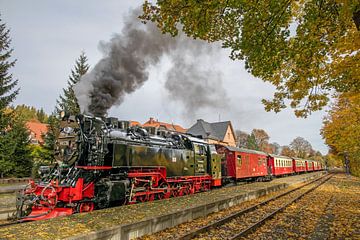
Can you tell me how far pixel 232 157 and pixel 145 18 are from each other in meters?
15.9

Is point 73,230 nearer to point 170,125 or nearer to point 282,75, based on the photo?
point 282,75

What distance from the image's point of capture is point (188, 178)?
1464cm

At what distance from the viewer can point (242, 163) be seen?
2214cm

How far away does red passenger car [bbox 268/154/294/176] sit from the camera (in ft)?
99.1

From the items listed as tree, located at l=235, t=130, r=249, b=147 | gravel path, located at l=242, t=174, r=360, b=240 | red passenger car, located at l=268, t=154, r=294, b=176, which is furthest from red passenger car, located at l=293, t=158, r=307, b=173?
tree, located at l=235, t=130, r=249, b=147

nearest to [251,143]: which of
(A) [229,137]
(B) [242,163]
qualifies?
(A) [229,137]

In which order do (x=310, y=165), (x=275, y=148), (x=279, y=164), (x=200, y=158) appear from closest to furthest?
(x=200, y=158) < (x=279, y=164) < (x=310, y=165) < (x=275, y=148)

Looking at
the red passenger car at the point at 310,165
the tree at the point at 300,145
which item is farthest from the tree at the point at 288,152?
the red passenger car at the point at 310,165

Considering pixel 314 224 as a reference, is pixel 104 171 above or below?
above

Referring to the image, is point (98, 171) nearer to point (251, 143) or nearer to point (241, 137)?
point (251, 143)

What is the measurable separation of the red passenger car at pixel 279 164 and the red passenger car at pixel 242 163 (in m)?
3.77

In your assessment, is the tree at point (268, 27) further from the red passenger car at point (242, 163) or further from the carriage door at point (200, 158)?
the red passenger car at point (242, 163)

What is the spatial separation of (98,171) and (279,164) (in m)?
28.3

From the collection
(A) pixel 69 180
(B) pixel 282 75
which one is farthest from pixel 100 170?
(B) pixel 282 75
